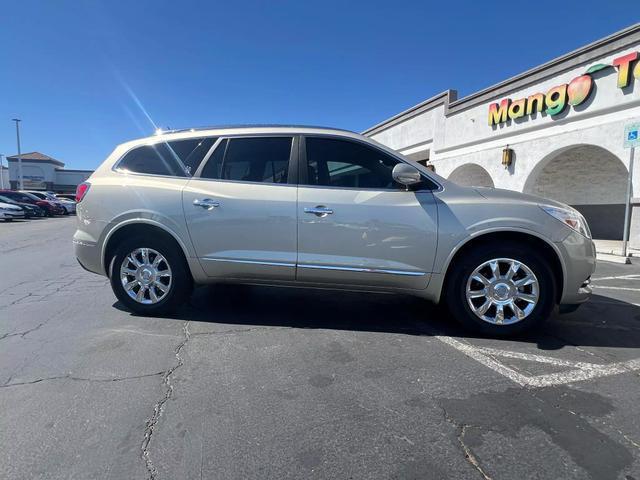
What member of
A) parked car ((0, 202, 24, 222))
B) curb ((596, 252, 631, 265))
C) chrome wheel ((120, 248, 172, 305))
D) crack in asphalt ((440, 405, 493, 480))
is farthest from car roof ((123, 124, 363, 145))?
parked car ((0, 202, 24, 222))

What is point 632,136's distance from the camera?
26.8 feet

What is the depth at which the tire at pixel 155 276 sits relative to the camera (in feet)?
12.5

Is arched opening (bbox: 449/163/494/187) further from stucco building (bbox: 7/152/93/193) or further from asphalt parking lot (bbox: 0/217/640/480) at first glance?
stucco building (bbox: 7/152/93/193)

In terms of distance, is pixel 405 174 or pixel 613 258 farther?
pixel 613 258

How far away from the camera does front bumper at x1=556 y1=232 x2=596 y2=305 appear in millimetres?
3293

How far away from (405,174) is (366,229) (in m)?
0.61

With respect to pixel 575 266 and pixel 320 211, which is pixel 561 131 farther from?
pixel 320 211

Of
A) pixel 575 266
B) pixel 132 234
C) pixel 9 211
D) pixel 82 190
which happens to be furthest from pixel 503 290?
pixel 9 211

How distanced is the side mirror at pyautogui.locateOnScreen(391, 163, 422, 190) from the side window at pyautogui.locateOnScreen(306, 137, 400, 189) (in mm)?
175

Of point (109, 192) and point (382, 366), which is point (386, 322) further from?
point (109, 192)

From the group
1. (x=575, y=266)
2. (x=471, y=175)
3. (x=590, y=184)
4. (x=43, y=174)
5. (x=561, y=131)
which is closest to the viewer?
(x=575, y=266)

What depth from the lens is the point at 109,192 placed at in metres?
3.85

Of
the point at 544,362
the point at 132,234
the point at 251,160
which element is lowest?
the point at 544,362

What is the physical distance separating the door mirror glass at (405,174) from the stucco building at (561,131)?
9.14 m
